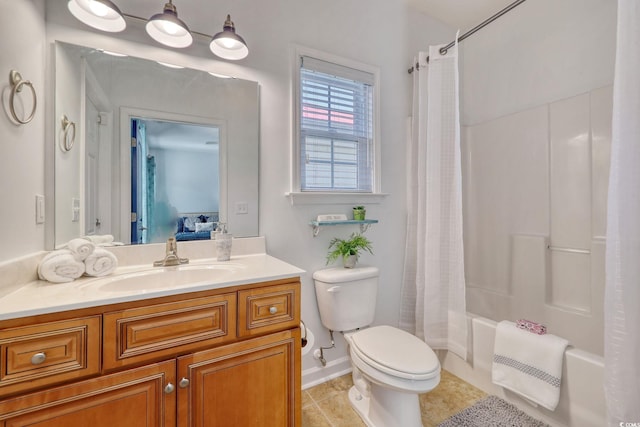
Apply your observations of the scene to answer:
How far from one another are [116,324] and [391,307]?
70.3 inches

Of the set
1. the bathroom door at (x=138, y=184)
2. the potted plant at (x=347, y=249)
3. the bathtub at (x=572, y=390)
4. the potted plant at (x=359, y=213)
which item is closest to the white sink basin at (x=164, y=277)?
the bathroom door at (x=138, y=184)

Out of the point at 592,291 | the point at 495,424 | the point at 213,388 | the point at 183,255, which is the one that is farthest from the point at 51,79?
the point at 592,291

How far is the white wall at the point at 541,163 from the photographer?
180 centimetres

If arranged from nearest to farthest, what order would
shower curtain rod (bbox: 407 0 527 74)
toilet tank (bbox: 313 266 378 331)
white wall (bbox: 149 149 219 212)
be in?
white wall (bbox: 149 149 219 212), shower curtain rod (bbox: 407 0 527 74), toilet tank (bbox: 313 266 378 331)

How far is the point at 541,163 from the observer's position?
2.08m

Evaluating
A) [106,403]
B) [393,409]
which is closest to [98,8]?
[106,403]

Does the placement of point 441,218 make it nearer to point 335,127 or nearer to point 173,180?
point 335,127

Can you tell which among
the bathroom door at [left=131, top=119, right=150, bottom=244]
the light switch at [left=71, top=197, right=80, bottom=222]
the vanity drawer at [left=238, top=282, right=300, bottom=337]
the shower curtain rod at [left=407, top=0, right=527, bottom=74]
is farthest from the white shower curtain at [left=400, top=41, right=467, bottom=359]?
the light switch at [left=71, top=197, right=80, bottom=222]

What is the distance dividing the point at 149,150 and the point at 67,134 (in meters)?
0.31

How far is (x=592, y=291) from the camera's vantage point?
71.5 inches

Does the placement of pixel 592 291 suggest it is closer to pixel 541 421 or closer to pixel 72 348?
pixel 541 421

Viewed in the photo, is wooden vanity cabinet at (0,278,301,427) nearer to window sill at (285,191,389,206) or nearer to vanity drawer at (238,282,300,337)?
vanity drawer at (238,282,300,337)

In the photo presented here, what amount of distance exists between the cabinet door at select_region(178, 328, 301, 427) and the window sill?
0.80 m

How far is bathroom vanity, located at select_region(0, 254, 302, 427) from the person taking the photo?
2.64 ft
